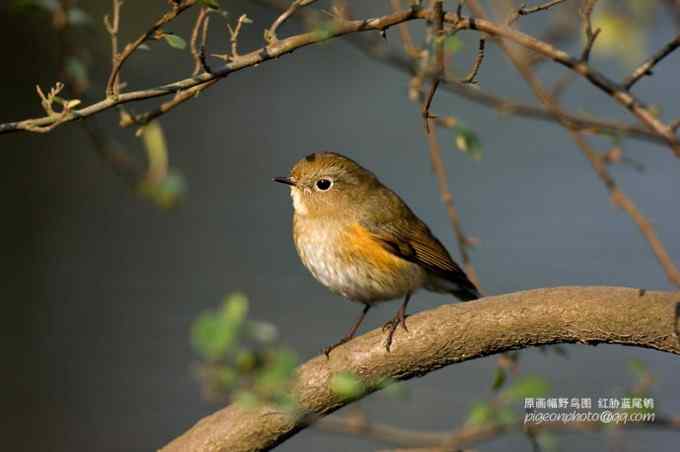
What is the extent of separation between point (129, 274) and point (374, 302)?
11.9 feet

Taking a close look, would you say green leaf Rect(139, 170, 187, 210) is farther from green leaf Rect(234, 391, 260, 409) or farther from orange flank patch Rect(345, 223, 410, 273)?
orange flank patch Rect(345, 223, 410, 273)

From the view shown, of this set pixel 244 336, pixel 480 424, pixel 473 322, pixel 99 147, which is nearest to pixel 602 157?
pixel 473 322

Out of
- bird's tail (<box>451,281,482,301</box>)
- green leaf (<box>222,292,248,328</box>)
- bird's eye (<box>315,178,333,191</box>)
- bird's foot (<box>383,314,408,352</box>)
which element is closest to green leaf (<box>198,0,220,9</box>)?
green leaf (<box>222,292,248,328</box>)

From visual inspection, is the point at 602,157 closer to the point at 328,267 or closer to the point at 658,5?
the point at 658,5

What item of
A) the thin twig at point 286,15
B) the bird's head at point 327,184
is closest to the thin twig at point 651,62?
the thin twig at point 286,15

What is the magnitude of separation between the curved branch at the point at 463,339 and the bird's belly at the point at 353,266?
2.47ft

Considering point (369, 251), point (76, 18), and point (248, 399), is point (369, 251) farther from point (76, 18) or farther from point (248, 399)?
point (248, 399)

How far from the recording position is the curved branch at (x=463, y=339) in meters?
2.15

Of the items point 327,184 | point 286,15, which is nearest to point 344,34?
point 286,15

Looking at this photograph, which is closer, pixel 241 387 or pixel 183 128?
pixel 241 387

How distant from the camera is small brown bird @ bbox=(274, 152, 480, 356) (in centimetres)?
330

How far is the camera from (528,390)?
1.75 metres

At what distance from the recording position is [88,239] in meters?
6.80

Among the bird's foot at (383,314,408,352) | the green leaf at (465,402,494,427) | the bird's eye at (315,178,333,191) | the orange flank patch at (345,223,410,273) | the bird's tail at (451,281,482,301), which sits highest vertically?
the bird's eye at (315,178,333,191)
